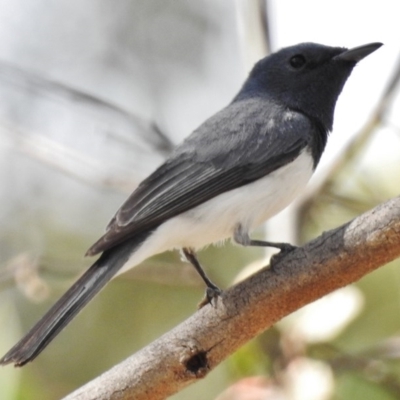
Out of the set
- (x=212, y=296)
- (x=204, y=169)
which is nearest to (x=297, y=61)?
(x=204, y=169)

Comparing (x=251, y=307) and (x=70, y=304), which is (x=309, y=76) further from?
(x=70, y=304)

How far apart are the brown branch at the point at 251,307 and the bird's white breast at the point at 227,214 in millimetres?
633

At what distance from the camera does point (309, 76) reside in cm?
429

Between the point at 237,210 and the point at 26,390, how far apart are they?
154 centimetres

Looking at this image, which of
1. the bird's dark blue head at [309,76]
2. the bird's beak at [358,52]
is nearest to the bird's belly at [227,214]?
the bird's dark blue head at [309,76]

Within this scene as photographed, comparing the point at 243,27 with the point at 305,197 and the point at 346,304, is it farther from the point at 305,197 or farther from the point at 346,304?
the point at 346,304

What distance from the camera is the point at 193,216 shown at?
12.0 ft

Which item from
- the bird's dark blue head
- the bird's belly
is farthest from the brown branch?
the bird's dark blue head

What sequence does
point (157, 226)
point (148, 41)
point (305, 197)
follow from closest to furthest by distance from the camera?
point (157, 226) < point (305, 197) < point (148, 41)

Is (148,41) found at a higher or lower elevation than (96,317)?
higher

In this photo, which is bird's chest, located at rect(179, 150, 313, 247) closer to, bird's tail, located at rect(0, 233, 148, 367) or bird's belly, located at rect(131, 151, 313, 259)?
bird's belly, located at rect(131, 151, 313, 259)

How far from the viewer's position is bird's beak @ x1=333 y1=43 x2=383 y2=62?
4074 mm

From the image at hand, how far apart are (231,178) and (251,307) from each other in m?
0.96

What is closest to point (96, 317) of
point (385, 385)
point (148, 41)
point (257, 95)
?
point (257, 95)
